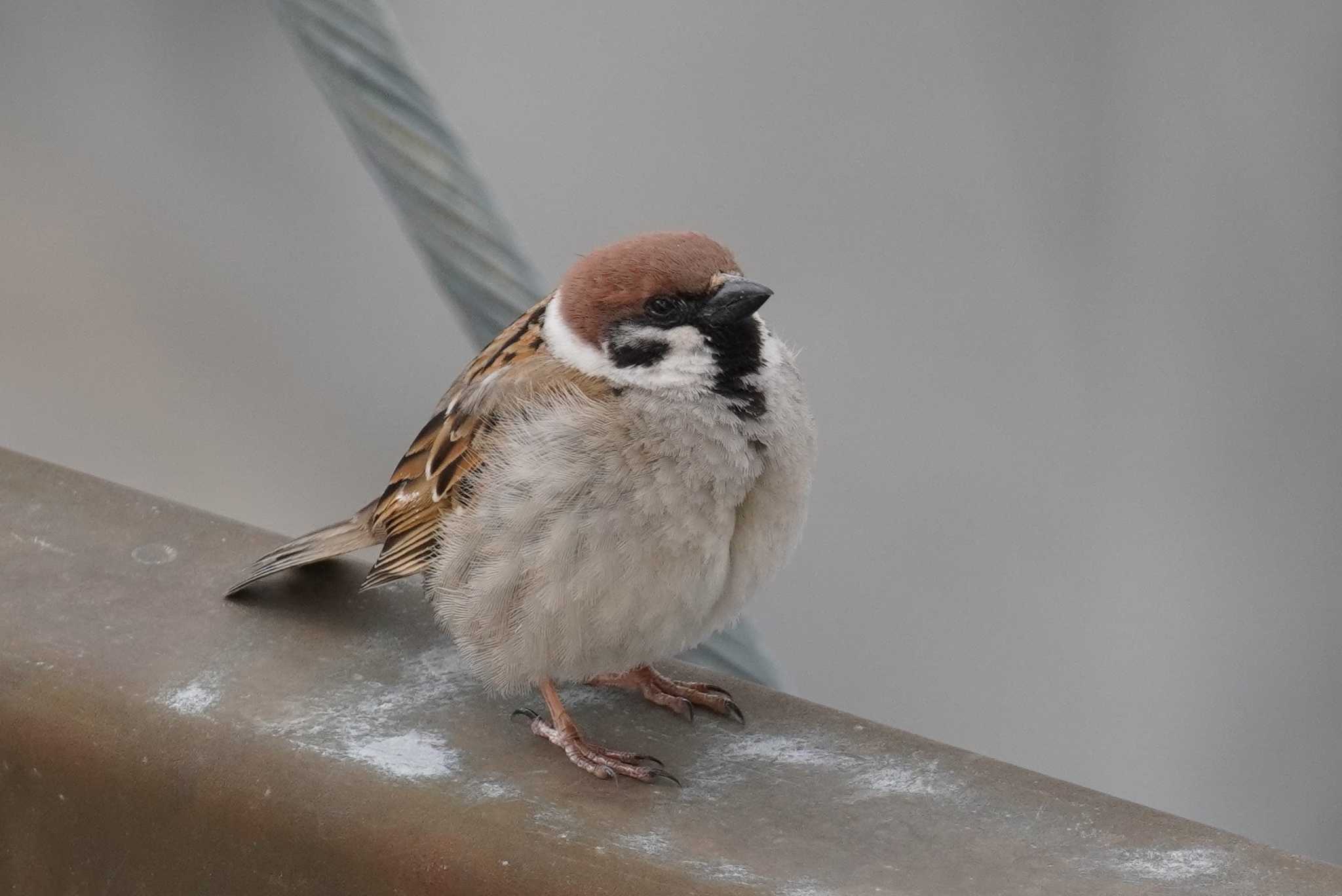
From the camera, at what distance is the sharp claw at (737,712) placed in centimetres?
218

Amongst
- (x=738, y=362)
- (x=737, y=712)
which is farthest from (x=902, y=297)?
(x=737, y=712)

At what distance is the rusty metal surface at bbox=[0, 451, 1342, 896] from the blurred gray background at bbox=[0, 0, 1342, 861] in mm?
1256

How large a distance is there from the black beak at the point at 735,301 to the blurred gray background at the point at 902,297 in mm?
1088

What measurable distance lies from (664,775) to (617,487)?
34 centimetres

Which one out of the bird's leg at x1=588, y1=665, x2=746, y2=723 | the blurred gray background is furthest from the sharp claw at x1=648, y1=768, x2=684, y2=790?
the blurred gray background

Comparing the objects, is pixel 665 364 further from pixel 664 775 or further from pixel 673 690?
pixel 664 775

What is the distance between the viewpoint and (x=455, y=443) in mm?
2320

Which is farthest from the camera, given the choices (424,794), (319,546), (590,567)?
(319,546)

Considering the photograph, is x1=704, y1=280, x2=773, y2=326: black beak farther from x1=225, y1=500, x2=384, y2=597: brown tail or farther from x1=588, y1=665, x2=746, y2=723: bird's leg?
x1=225, y1=500, x2=384, y2=597: brown tail

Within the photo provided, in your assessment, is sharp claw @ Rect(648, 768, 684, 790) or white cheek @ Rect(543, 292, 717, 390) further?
white cheek @ Rect(543, 292, 717, 390)

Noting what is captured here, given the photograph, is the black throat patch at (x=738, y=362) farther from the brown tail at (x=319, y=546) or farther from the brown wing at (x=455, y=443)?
the brown tail at (x=319, y=546)

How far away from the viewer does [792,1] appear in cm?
562

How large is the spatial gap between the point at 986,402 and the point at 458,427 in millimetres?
2831

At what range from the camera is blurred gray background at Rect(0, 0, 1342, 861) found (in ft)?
10.9
